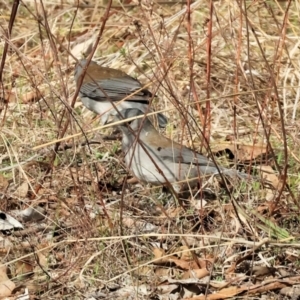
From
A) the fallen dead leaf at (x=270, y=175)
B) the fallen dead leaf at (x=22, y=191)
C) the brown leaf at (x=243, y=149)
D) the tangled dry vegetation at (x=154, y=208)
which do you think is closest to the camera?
the tangled dry vegetation at (x=154, y=208)

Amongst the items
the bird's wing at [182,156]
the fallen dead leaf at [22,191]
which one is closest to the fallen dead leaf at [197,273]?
the bird's wing at [182,156]

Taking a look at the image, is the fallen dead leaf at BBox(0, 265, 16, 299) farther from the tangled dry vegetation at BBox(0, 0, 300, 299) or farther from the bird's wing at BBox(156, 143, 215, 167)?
the bird's wing at BBox(156, 143, 215, 167)

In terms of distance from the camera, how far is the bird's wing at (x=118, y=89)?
21.1ft

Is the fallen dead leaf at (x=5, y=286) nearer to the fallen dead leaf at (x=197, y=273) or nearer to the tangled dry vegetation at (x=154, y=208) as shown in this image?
the tangled dry vegetation at (x=154, y=208)

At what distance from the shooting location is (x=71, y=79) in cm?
727

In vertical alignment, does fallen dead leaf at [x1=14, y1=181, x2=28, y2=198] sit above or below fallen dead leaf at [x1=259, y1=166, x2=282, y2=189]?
below

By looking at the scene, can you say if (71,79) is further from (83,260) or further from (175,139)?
(83,260)

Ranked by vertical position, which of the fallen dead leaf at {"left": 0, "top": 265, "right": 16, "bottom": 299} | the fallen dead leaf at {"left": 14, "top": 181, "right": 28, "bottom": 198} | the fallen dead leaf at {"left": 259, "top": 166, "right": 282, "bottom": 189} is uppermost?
the fallen dead leaf at {"left": 259, "top": 166, "right": 282, "bottom": 189}

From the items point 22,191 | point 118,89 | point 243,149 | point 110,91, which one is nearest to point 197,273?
point 22,191

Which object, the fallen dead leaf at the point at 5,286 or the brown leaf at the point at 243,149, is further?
the brown leaf at the point at 243,149

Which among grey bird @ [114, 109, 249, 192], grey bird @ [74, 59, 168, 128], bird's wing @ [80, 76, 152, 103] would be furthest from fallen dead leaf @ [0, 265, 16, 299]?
bird's wing @ [80, 76, 152, 103]

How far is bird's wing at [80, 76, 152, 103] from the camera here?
254 inches

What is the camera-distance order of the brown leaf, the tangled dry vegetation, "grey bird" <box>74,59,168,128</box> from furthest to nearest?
"grey bird" <box>74,59,168,128</box> → the brown leaf → the tangled dry vegetation

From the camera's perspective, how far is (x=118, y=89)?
6734 mm
